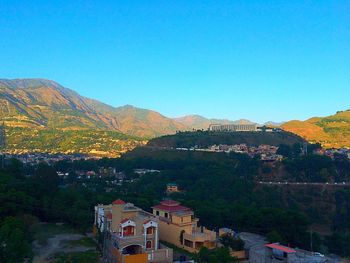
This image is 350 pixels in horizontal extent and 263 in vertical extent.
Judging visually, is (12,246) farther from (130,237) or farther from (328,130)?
(328,130)

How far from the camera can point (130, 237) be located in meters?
24.4

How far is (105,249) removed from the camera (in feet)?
Answer: 82.3

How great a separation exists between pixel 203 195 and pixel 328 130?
92846mm

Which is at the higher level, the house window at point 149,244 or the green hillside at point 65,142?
the green hillside at point 65,142

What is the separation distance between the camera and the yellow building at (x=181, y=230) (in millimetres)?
27234

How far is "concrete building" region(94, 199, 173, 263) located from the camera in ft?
77.3

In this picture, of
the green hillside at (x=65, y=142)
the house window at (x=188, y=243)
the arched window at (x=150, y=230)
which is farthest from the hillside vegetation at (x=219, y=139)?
the arched window at (x=150, y=230)

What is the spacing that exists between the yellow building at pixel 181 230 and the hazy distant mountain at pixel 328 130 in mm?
90586

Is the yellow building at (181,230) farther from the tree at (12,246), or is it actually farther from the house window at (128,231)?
the tree at (12,246)

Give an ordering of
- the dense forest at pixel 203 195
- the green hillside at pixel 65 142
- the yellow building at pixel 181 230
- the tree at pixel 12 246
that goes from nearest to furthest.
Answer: the tree at pixel 12 246 → the yellow building at pixel 181 230 → the dense forest at pixel 203 195 → the green hillside at pixel 65 142

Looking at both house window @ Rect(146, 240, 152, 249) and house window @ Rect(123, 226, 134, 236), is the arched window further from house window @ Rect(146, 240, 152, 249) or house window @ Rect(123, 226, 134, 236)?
Result: house window @ Rect(123, 226, 134, 236)

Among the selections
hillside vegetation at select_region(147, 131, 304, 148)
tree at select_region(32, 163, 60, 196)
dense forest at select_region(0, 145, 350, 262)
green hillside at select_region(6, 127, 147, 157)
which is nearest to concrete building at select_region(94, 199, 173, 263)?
dense forest at select_region(0, 145, 350, 262)

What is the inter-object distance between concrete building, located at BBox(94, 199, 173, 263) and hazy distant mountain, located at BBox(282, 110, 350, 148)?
94843 mm

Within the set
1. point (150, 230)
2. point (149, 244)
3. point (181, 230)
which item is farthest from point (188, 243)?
point (150, 230)
